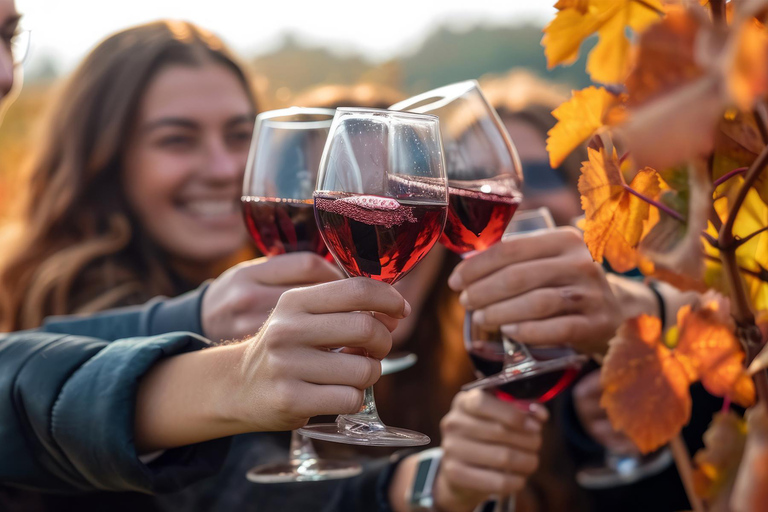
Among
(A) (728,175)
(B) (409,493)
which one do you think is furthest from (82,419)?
(B) (409,493)

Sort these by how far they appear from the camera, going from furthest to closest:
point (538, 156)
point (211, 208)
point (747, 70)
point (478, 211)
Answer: point (538, 156)
point (211, 208)
point (478, 211)
point (747, 70)

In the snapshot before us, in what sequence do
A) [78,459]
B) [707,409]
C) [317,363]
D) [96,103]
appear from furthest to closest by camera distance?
[96,103] < [707,409] < [78,459] < [317,363]

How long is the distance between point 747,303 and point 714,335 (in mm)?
38

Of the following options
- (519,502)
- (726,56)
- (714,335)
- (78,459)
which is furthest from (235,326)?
(519,502)

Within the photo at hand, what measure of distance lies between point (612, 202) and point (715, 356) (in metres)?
0.13

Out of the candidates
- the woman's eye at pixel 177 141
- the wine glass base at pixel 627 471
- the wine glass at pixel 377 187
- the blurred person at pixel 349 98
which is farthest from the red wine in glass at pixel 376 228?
the woman's eye at pixel 177 141

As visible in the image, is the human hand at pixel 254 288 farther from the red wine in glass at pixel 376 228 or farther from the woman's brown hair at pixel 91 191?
the woman's brown hair at pixel 91 191

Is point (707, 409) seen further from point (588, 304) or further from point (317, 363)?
point (317, 363)

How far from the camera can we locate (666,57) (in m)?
0.31

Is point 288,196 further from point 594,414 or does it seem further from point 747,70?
point 594,414

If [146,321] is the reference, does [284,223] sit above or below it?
above

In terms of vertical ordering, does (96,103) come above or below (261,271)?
above

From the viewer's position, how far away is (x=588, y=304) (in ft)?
3.81

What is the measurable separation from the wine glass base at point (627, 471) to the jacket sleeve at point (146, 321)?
4.83 feet
